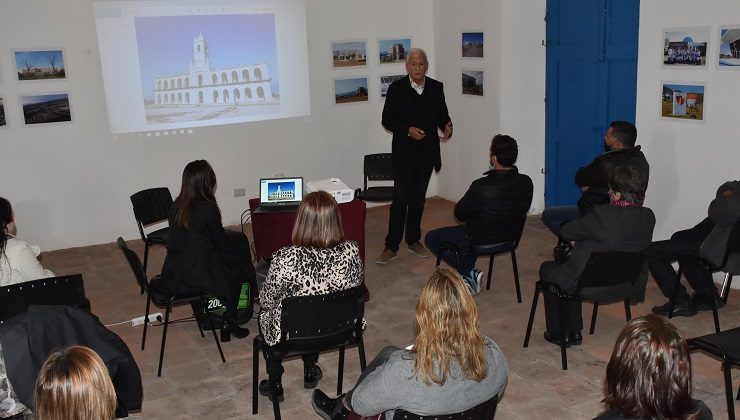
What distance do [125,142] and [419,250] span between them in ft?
10.9

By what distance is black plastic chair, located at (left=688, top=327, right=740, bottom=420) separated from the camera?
3684 millimetres

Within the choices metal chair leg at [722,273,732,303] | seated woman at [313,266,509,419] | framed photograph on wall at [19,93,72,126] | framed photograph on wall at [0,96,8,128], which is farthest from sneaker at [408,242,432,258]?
seated woman at [313,266,509,419]

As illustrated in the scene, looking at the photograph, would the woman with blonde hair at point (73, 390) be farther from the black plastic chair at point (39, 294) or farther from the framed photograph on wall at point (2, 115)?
the framed photograph on wall at point (2, 115)

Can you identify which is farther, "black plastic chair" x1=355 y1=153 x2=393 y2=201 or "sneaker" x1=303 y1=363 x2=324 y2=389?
"black plastic chair" x1=355 y1=153 x2=393 y2=201

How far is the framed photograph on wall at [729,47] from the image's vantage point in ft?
18.8

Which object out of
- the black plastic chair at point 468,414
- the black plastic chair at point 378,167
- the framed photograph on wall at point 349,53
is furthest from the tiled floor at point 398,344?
the framed photograph on wall at point 349,53

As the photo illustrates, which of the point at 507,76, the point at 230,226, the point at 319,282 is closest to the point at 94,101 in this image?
the point at 230,226

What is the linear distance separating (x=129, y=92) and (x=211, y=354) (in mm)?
3761

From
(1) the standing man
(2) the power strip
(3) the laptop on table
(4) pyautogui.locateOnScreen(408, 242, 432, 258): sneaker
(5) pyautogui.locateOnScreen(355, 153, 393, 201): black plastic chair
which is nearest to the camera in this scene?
(2) the power strip

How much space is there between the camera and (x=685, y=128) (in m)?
6.23

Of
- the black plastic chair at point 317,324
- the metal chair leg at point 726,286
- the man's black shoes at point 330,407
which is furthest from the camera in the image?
the metal chair leg at point 726,286

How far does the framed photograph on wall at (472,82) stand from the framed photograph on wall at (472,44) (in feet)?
0.58

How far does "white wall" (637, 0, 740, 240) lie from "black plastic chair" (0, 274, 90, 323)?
473 centimetres

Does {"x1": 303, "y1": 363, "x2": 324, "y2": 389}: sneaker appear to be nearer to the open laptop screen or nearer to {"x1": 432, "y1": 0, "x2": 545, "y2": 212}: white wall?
the open laptop screen
